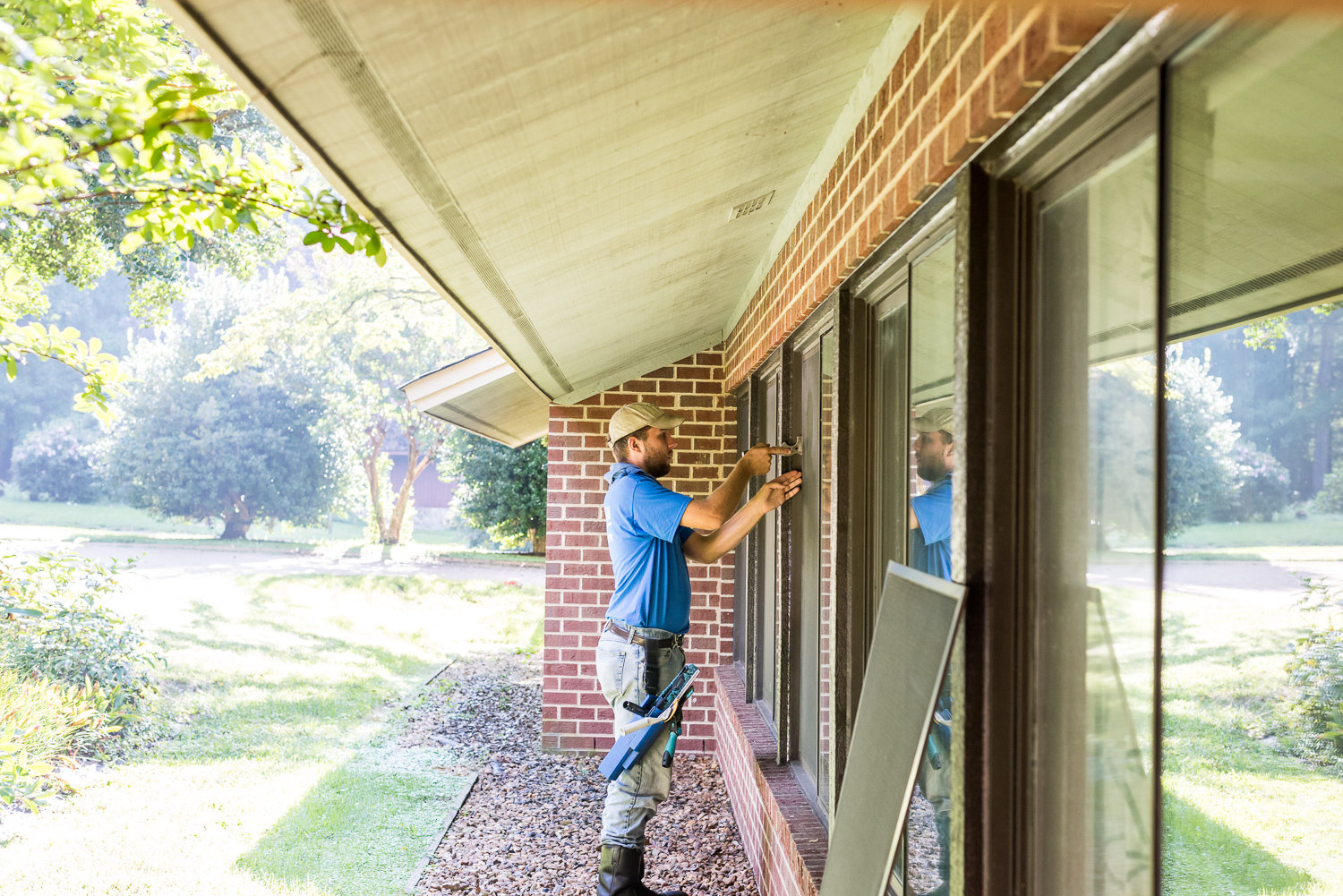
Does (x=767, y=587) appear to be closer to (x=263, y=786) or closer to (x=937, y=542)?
(x=937, y=542)

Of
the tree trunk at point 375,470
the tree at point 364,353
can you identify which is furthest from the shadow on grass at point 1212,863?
the tree trunk at point 375,470

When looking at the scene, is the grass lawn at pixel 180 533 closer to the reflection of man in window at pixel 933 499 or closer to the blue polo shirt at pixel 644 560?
the blue polo shirt at pixel 644 560

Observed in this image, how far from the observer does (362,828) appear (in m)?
5.26

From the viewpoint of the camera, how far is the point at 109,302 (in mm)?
41688

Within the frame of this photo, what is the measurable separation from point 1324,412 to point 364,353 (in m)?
29.4

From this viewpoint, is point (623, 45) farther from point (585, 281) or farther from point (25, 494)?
point (25, 494)

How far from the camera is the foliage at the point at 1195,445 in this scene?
1246mm

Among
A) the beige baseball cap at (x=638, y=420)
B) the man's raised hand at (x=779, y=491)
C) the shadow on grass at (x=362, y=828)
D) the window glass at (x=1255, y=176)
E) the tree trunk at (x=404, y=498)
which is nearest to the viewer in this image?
the window glass at (x=1255, y=176)

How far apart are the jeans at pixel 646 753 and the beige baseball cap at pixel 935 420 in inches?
81.8

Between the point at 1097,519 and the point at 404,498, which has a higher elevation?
the point at 1097,519

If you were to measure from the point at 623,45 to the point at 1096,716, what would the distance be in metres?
1.31

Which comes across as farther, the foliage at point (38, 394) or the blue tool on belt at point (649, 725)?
the foliage at point (38, 394)

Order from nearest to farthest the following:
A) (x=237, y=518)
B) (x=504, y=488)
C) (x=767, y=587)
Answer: (x=767, y=587) < (x=504, y=488) < (x=237, y=518)

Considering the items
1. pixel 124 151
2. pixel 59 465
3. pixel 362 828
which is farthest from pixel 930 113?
pixel 59 465
